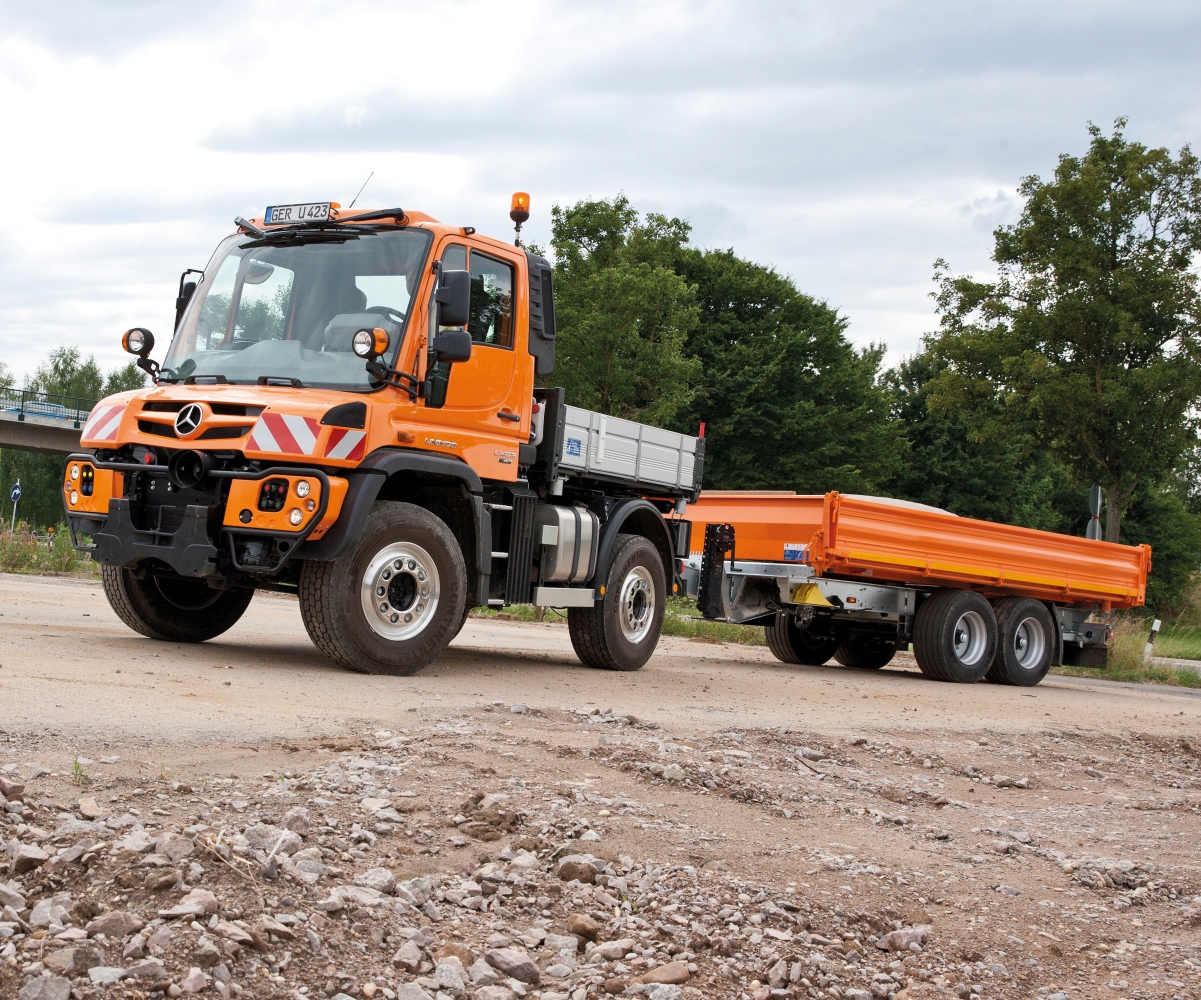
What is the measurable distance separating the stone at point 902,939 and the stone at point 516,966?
3.87 feet

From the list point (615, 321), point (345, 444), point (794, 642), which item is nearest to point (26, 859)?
point (345, 444)

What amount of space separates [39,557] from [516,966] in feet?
65.6

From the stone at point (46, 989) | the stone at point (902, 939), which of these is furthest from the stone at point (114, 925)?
the stone at point (902, 939)

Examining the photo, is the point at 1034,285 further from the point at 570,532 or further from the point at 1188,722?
the point at 570,532

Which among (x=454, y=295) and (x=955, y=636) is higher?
(x=454, y=295)

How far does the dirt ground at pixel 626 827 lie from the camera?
373 centimetres

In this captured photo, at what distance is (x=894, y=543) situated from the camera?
14.1 meters

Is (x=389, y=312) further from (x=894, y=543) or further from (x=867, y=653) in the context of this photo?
(x=867, y=653)

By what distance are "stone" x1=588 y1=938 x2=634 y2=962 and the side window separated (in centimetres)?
621

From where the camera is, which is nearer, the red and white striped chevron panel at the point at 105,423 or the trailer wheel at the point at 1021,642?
the red and white striped chevron panel at the point at 105,423

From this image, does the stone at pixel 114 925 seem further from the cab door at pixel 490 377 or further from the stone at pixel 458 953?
the cab door at pixel 490 377

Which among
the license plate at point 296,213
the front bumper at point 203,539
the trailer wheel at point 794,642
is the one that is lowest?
the trailer wheel at point 794,642

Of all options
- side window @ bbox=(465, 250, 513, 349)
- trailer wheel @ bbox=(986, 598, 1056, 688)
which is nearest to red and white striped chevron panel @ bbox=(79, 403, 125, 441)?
side window @ bbox=(465, 250, 513, 349)

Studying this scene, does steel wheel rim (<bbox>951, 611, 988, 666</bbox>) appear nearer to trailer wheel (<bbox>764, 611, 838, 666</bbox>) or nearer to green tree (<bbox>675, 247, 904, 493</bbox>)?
trailer wheel (<bbox>764, 611, 838, 666</bbox>)
